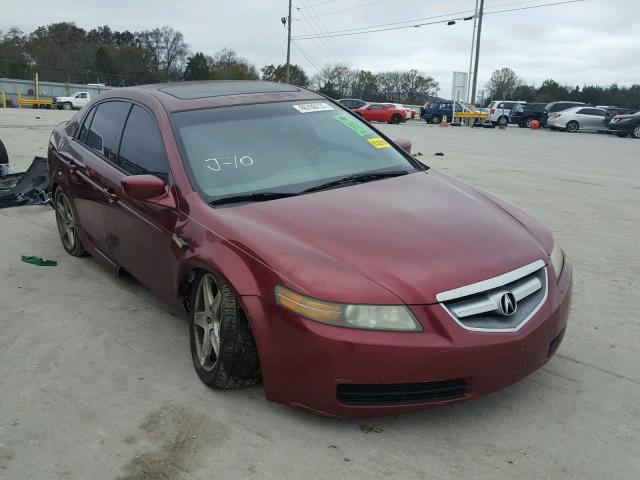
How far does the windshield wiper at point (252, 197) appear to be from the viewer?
324 cm

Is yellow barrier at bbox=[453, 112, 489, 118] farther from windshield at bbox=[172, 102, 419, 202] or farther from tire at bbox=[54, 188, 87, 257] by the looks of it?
windshield at bbox=[172, 102, 419, 202]

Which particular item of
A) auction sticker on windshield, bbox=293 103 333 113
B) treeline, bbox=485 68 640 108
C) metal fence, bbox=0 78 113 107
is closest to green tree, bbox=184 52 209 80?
metal fence, bbox=0 78 113 107

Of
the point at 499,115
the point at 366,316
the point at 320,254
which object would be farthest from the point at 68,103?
the point at 366,316

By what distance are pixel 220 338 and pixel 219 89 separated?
203cm

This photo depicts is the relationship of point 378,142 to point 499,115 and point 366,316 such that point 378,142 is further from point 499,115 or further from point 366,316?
point 499,115

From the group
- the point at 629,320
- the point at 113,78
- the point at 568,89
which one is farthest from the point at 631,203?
the point at 113,78

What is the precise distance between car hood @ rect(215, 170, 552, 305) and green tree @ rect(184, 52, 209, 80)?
2643 inches

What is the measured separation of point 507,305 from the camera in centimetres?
262

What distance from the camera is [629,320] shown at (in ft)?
13.1

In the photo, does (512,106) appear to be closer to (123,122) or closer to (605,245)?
(605,245)

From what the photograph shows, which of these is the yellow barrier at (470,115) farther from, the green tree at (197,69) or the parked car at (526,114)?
the green tree at (197,69)

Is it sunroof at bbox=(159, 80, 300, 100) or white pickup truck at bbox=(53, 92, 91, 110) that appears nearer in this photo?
sunroof at bbox=(159, 80, 300, 100)

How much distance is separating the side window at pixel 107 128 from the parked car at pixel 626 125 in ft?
93.0

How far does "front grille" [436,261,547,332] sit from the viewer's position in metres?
2.54
